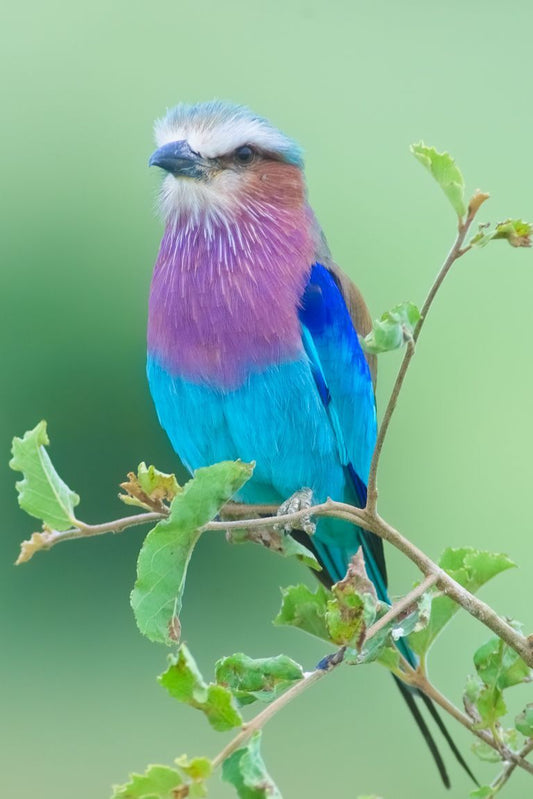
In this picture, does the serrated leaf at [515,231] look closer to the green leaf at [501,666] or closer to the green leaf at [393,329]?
the green leaf at [393,329]

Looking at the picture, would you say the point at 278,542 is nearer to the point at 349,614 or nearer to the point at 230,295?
the point at 349,614

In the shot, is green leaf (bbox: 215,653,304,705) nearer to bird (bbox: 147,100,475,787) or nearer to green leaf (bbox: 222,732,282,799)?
green leaf (bbox: 222,732,282,799)

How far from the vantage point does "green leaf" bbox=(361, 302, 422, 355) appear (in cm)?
101

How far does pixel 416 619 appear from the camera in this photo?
109cm

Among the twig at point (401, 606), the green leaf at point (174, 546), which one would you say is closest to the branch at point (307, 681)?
the twig at point (401, 606)

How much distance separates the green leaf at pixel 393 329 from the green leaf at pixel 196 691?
304 millimetres

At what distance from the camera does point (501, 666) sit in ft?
3.98

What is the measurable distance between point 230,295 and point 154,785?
40.4 inches

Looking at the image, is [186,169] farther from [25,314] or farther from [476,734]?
[25,314]

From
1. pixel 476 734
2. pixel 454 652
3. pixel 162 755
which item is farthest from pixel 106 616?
pixel 476 734

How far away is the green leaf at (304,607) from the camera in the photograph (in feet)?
4.03

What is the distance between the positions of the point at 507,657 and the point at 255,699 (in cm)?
27

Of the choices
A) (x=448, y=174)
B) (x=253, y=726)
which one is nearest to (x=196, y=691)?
(x=253, y=726)

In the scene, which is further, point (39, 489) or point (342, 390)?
point (342, 390)
